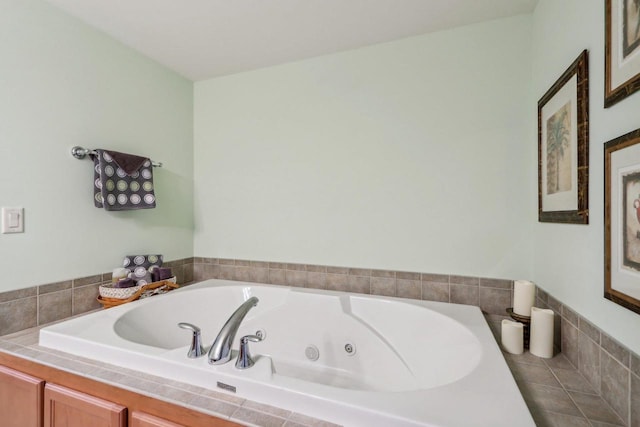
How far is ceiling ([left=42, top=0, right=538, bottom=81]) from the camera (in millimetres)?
1571

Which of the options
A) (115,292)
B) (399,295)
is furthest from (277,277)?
(115,292)

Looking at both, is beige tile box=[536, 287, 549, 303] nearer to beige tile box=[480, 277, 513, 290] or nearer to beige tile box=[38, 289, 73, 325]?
beige tile box=[480, 277, 513, 290]

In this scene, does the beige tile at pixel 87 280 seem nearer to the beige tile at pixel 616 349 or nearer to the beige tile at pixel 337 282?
the beige tile at pixel 337 282

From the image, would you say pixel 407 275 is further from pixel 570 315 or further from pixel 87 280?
pixel 87 280

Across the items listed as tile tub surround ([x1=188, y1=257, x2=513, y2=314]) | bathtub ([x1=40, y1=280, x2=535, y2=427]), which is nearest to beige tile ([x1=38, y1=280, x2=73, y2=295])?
bathtub ([x1=40, y1=280, x2=535, y2=427])

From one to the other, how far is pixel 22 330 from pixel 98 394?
0.78m

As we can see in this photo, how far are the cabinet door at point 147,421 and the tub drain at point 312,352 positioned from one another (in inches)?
41.1

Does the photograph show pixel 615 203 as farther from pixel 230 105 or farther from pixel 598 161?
pixel 230 105

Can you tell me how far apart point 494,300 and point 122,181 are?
7.65ft

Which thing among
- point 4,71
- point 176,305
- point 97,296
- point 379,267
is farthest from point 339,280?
point 4,71

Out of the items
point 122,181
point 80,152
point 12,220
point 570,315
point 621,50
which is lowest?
point 570,315

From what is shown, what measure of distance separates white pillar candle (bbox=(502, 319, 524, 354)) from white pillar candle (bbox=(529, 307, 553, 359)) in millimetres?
43

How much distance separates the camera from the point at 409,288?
1857mm

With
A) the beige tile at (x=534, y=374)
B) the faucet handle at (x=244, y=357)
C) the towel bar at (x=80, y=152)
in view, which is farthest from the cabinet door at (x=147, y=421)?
the towel bar at (x=80, y=152)
